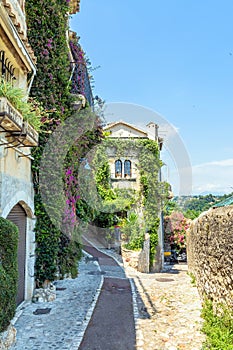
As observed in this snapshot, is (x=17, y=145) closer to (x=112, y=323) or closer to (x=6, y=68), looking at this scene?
(x=6, y=68)

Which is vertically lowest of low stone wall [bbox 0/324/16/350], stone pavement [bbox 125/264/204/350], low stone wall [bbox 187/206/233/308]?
stone pavement [bbox 125/264/204/350]

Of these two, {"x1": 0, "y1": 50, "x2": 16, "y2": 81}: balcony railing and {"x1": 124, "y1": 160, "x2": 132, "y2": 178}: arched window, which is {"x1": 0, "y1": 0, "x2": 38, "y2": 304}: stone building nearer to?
{"x1": 0, "y1": 50, "x2": 16, "y2": 81}: balcony railing

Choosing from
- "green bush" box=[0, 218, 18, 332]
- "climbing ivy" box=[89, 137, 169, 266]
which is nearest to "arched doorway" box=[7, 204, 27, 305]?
"green bush" box=[0, 218, 18, 332]

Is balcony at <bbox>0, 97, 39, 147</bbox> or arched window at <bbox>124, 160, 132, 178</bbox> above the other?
arched window at <bbox>124, 160, 132, 178</bbox>

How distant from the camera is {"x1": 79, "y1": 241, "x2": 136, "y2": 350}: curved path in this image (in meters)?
4.98

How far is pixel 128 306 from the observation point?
281 inches

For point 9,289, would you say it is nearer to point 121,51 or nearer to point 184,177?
point 121,51

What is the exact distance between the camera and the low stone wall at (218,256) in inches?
209

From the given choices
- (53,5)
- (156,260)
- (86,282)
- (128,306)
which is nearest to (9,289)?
(128,306)

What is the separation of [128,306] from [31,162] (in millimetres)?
4421

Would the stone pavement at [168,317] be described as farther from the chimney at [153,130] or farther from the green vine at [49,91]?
the chimney at [153,130]

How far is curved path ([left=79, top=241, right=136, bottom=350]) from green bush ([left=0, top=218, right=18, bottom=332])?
1.35 metres

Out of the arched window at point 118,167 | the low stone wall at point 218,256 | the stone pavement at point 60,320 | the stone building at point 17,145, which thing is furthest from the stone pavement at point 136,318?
the arched window at point 118,167

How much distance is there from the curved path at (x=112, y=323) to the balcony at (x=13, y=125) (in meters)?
3.79
